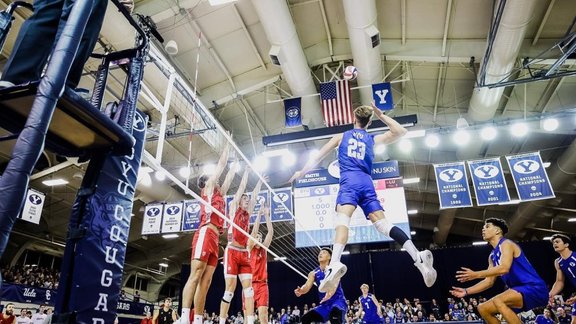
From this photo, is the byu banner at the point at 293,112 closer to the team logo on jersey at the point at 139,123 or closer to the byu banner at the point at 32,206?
the team logo on jersey at the point at 139,123

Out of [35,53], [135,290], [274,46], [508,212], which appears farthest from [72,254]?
[135,290]

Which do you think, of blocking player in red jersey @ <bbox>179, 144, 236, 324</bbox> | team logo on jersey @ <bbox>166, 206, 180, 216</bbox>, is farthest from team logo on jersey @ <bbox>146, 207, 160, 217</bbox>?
blocking player in red jersey @ <bbox>179, 144, 236, 324</bbox>

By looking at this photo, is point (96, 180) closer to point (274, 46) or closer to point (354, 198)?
point (354, 198)

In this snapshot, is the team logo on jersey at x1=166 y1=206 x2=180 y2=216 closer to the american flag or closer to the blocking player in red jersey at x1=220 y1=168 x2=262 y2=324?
the american flag

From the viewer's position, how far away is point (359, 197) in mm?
3312

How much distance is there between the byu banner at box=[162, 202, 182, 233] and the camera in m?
12.2

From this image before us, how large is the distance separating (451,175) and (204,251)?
8.80 meters

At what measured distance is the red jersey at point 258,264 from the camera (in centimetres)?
626

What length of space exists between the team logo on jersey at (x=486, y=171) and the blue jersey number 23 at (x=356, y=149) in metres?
8.70

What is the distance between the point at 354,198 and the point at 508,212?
2016 cm

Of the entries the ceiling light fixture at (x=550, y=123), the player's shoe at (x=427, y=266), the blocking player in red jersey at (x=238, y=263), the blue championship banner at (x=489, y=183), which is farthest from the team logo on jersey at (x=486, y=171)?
the player's shoe at (x=427, y=266)

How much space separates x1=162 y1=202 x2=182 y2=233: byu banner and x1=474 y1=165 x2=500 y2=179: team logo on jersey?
973 cm

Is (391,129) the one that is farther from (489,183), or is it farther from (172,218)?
(172,218)

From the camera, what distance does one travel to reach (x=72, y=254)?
2195 millimetres
